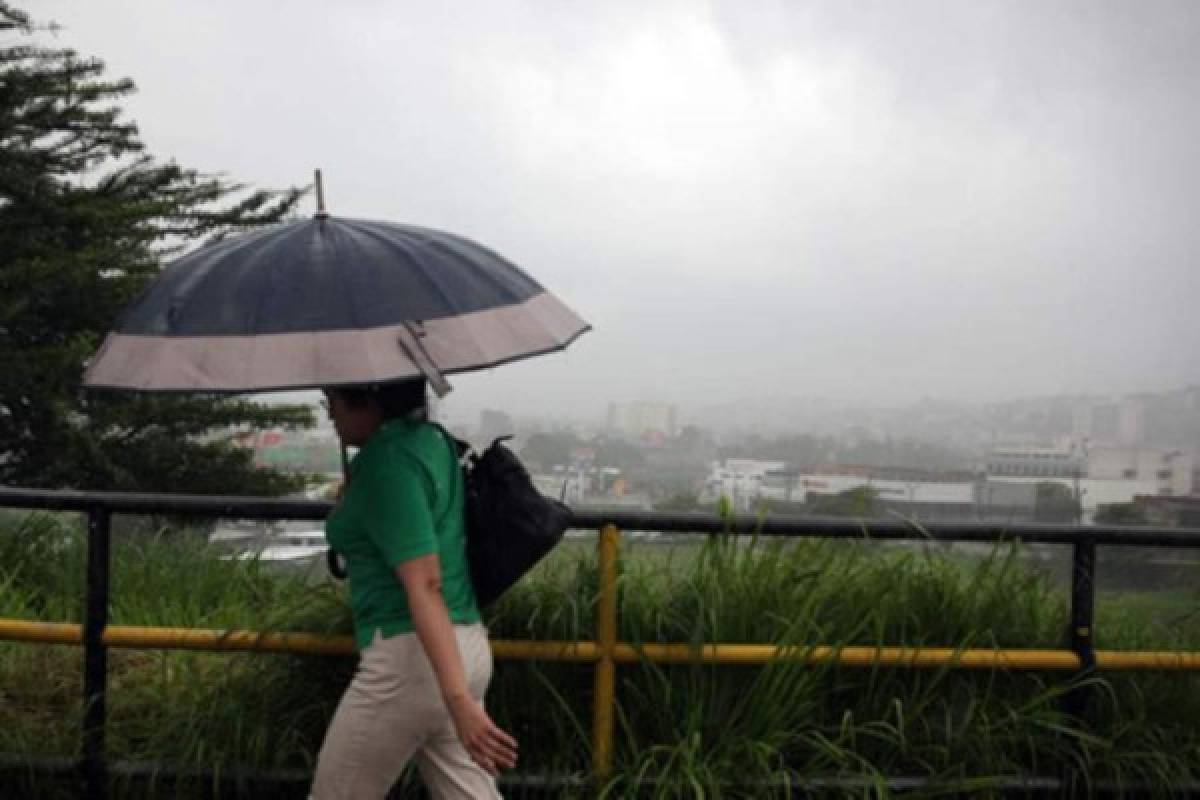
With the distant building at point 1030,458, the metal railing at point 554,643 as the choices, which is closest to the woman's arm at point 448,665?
the metal railing at point 554,643

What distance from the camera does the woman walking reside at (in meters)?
2.59

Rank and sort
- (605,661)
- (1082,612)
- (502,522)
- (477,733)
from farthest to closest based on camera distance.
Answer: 1. (1082,612)
2. (605,661)
3. (502,522)
4. (477,733)

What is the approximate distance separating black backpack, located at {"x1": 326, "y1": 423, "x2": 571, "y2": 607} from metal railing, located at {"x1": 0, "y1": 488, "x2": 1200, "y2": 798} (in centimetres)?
63

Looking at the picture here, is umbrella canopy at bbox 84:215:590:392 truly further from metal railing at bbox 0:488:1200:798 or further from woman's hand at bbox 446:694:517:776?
metal railing at bbox 0:488:1200:798

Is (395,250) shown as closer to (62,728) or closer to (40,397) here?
(62,728)

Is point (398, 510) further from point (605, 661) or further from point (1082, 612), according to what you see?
point (1082, 612)

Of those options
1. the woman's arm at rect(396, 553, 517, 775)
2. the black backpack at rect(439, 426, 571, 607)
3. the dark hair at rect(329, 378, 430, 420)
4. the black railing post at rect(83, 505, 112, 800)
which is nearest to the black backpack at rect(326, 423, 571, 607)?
the black backpack at rect(439, 426, 571, 607)

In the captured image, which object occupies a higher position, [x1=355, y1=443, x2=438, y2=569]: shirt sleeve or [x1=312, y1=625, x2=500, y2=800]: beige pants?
[x1=355, y1=443, x2=438, y2=569]: shirt sleeve

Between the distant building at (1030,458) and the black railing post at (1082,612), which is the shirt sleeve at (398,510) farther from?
the distant building at (1030,458)

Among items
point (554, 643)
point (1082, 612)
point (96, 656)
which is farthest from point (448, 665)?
point (1082, 612)

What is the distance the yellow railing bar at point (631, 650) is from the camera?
11.7 ft

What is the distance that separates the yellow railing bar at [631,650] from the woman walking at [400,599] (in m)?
0.81

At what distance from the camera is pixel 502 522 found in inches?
113

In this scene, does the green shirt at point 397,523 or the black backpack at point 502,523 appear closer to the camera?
the green shirt at point 397,523
